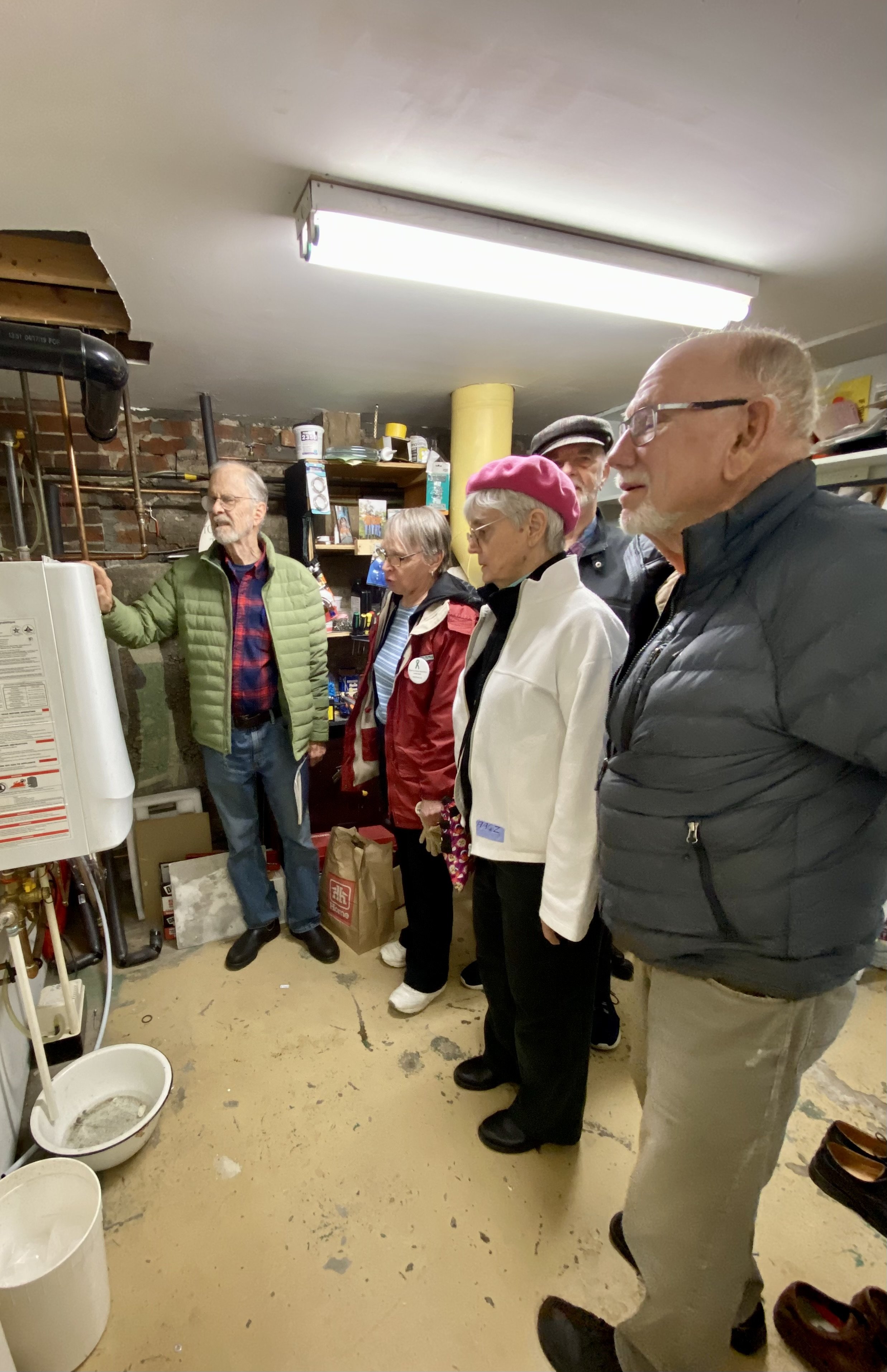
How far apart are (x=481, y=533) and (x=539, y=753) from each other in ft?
1.63

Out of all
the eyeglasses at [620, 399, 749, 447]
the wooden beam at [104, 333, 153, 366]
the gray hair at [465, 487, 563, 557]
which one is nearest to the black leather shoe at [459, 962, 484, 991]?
the gray hair at [465, 487, 563, 557]

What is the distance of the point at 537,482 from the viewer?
1170mm

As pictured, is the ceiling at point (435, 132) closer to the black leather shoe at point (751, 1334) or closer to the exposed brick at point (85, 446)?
the exposed brick at point (85, 446)

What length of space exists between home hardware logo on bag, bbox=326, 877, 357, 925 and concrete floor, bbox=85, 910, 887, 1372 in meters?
0.37

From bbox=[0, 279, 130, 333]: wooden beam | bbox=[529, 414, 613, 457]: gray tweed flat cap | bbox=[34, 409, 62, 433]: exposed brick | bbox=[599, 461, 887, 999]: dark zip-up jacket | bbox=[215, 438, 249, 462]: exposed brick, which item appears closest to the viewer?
bbox=[599, 461, 887, 999]: dark zip-up jacket

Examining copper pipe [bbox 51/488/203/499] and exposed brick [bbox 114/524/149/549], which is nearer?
copper pipe [bbox 51/488/203/499]

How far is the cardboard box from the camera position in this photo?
7.57ft

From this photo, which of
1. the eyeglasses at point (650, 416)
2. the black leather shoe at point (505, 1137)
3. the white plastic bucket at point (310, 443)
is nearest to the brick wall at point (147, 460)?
the white plastic bucket at point (310, 443)

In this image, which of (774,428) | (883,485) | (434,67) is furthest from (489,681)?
(883,485)

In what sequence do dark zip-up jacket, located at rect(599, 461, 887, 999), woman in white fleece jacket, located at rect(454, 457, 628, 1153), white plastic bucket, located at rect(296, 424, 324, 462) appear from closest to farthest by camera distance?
dark zip-up jacket, located at rect(599, 461, 887, 999)
woman in white fleece jacket, located at rect(454, 457, 628, 1153)
white plastic bucket, located at rect(296, 424, 324, 462)

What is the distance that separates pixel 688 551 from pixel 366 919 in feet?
6.12

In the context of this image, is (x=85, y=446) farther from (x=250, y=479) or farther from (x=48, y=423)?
(x=250, y=479)

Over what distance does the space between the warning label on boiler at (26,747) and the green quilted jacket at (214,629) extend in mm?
857

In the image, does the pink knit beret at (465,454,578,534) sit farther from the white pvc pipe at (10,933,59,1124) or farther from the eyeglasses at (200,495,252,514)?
the white pvc pipe at (10,933,59,1124)
